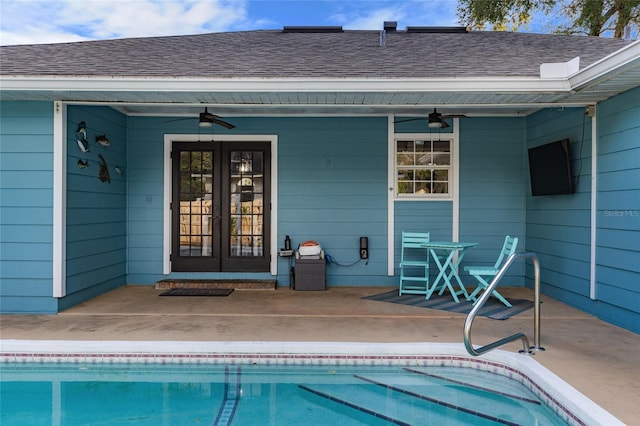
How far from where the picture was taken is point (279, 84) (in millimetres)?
4195

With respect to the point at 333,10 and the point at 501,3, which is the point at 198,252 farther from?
the point at 501,3

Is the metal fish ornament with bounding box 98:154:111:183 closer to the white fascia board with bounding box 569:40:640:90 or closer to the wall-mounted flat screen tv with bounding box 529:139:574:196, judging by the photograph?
the white fascia board with bounding box 569:40:640:90

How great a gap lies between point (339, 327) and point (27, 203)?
3.49 meters

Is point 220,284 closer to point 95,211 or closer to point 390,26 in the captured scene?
point 95,211

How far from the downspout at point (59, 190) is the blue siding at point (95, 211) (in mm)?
120

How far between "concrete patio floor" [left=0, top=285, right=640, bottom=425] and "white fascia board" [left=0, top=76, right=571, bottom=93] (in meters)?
2.24

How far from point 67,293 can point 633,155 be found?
5.83m

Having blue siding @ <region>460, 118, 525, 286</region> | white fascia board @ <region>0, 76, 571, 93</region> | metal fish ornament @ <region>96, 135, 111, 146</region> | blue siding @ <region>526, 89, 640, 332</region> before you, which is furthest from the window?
metal fish ornament @ <region>96, 135, 111, 146</region>

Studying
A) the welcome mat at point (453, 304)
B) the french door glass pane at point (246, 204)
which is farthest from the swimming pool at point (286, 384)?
the french door glass pane at point (246, 204)

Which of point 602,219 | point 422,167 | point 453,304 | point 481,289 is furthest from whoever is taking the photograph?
point 422,167

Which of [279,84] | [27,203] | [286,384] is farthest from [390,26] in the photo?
[286,384]

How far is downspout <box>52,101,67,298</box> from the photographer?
459cm

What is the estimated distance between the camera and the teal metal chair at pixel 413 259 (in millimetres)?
5770

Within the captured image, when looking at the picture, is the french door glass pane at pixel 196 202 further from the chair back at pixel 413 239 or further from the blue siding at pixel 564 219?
the blue siding at pixel 564 219
